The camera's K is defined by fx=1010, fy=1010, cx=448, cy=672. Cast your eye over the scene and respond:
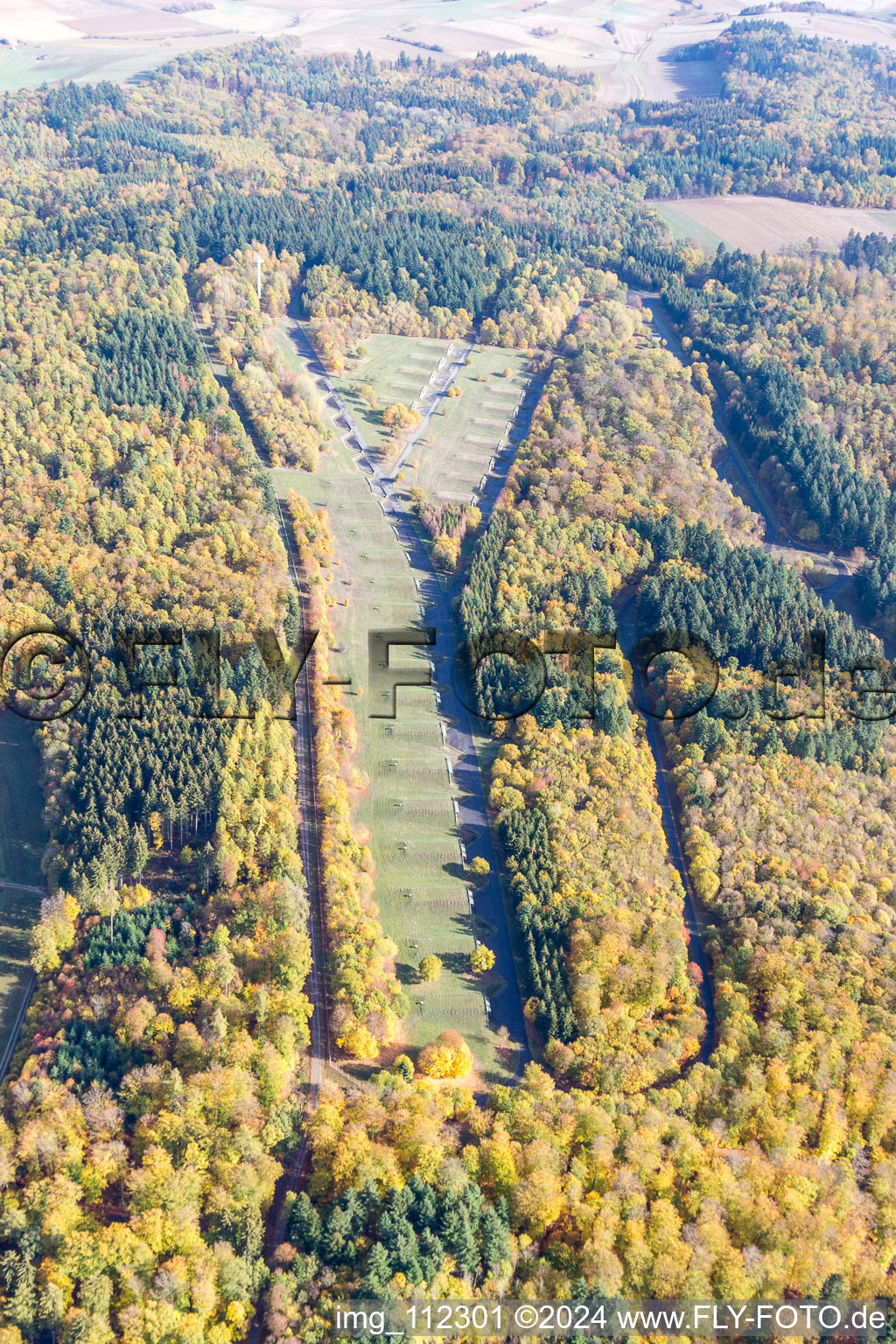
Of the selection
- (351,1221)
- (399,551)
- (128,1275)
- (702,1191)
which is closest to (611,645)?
(399,551)

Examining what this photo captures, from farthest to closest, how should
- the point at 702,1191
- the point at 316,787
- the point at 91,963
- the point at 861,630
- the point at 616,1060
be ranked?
the point at 861,630, the point at 316,787, the point at 91,963, the point at 616,1060, the point at 702,1191

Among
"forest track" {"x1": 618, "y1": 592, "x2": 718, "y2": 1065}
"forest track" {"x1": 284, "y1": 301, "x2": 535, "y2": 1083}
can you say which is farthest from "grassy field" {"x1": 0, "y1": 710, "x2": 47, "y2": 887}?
"forest track" {"x1": 618, "y1": 592, "x2": 718, "y2": 1065}

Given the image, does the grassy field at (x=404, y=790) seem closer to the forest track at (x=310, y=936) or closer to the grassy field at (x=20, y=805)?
the forest track at (x=310, y=936)

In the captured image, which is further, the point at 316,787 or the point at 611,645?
the point at 611,645

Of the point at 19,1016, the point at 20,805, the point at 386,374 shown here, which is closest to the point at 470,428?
the point at 386,374

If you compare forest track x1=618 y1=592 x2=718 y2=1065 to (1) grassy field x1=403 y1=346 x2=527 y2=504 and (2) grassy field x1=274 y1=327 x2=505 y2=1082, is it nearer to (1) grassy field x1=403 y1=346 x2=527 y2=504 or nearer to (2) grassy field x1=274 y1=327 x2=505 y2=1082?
(2) grassy field x1=274 y1=327 x2=505 y2=1082

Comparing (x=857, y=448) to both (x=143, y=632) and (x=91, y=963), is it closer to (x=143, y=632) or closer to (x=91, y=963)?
(x=143, y=632)

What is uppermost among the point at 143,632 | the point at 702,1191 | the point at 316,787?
the point at 143,632

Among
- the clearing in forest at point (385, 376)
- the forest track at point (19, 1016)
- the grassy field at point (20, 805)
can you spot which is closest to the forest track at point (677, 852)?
the forest track at point (19, 1016)
